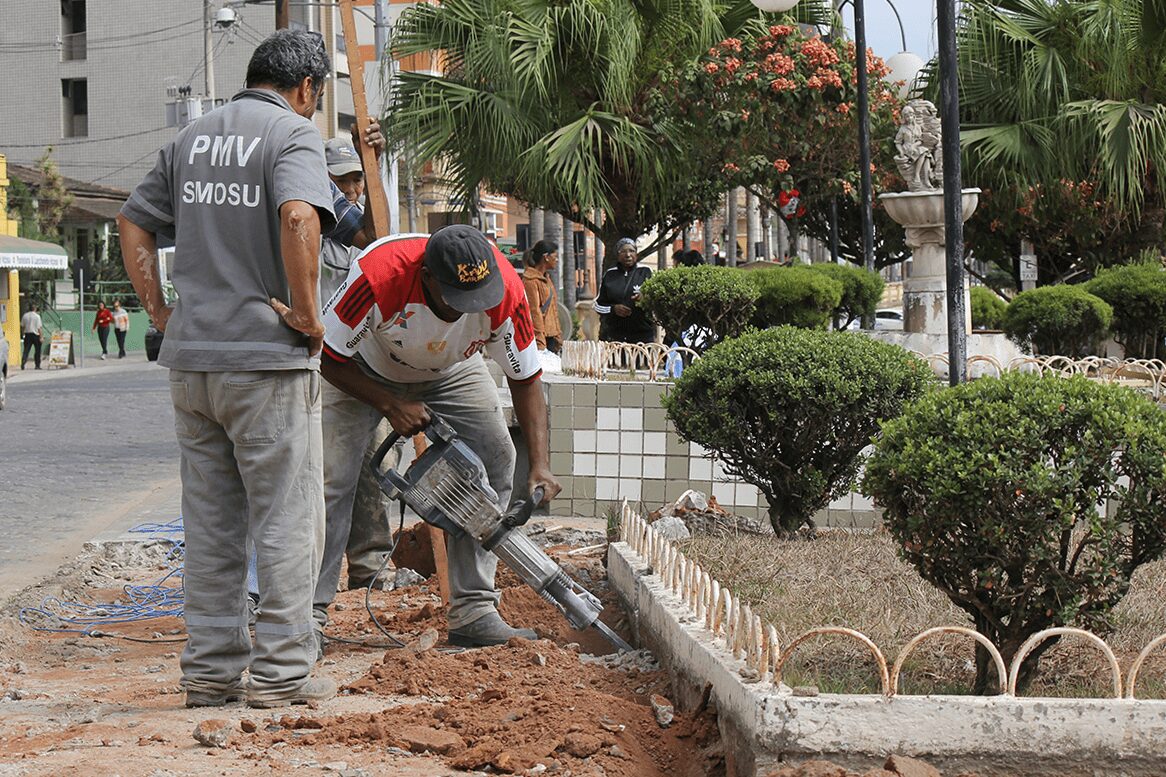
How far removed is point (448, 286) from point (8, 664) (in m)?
2.23

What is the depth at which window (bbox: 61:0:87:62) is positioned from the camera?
48.3m

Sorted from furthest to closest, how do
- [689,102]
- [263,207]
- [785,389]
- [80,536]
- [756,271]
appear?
1. [689,102]
2. [756,271]
3. [80,536]
4. [785,389]
5. [263,207]

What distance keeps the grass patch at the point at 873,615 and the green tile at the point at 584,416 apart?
2.38m

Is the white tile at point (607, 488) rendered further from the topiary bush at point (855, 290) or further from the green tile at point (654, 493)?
the topiary bush at point (855, 290)

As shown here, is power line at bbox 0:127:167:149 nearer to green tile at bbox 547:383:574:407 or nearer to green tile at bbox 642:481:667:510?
green tile at bbox 547:383:574:407

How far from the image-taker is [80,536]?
8766 millimetres

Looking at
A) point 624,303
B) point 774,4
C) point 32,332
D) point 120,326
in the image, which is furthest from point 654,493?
point 120,326

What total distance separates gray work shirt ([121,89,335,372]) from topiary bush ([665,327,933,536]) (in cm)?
257

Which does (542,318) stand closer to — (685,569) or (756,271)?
(756,271)

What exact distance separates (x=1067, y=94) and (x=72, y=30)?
37637mm

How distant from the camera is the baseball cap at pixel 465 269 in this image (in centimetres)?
507

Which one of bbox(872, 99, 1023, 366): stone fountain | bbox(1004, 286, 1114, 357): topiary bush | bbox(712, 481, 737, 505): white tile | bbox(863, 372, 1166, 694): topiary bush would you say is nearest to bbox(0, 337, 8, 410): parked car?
bbox(872, 99, 1023, 366): stone fountain

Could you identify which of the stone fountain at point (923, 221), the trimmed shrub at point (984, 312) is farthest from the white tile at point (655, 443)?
the trimmed shrub at point (984, 312)

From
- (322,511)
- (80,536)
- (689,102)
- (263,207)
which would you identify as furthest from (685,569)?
(689,102)
